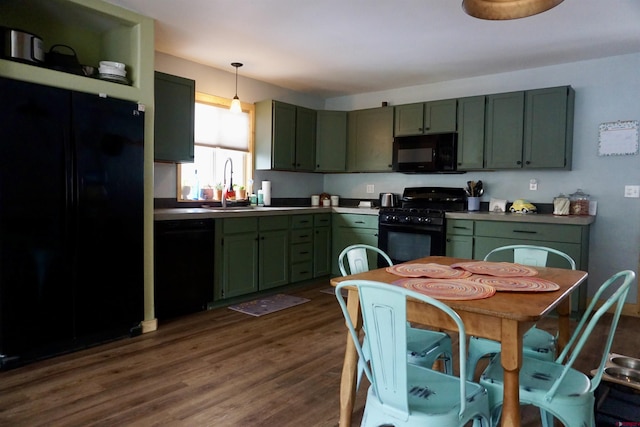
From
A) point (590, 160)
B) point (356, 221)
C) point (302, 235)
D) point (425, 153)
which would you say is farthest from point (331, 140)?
point (590, 160)

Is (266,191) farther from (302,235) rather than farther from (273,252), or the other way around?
(273,252)

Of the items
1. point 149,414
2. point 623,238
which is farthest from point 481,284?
point 623,238

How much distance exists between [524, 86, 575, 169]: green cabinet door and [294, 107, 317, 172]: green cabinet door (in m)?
2.42

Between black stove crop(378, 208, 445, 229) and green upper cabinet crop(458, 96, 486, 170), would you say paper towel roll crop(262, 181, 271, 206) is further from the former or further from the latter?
green upper cabinet crop(458, 96, 486, 170)

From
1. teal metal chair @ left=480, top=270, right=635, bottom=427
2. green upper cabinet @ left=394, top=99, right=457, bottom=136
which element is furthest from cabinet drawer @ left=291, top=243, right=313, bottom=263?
teal metal chair @ left=480, top=270, right=635, bottom=427

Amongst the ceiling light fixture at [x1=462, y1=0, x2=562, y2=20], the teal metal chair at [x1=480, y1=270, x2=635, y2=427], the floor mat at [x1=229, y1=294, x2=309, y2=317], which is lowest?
the floor mat at [x1=229, y1=294, x2=309, y2=317]

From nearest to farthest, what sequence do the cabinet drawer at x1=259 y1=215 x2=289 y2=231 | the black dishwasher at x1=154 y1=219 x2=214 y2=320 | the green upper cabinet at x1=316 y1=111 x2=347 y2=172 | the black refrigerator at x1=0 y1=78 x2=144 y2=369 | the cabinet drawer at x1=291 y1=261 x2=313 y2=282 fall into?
the black refrigerator at x1=0 y1=78 x2=144 y2=369 < the black dishwasher at x1=154 y1=219 x2=214 y2=320 < the cabinet drawer at x1=259 y1=215 x2=289 y2=231 < the cabinet drawer at x1=291 y1=261 x2=313 y2=282 < the green upper cabinet at x1=316 y1=111 x2=347 y2=172

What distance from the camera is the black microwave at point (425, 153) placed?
4621 millimetres

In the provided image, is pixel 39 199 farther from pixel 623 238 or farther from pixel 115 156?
pixel 623 238

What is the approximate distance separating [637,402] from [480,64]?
130 inches

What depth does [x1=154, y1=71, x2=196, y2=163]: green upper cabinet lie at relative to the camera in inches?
146

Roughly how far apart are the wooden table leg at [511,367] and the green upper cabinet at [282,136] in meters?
3.79

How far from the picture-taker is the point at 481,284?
1741mm

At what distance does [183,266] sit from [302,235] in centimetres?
152
